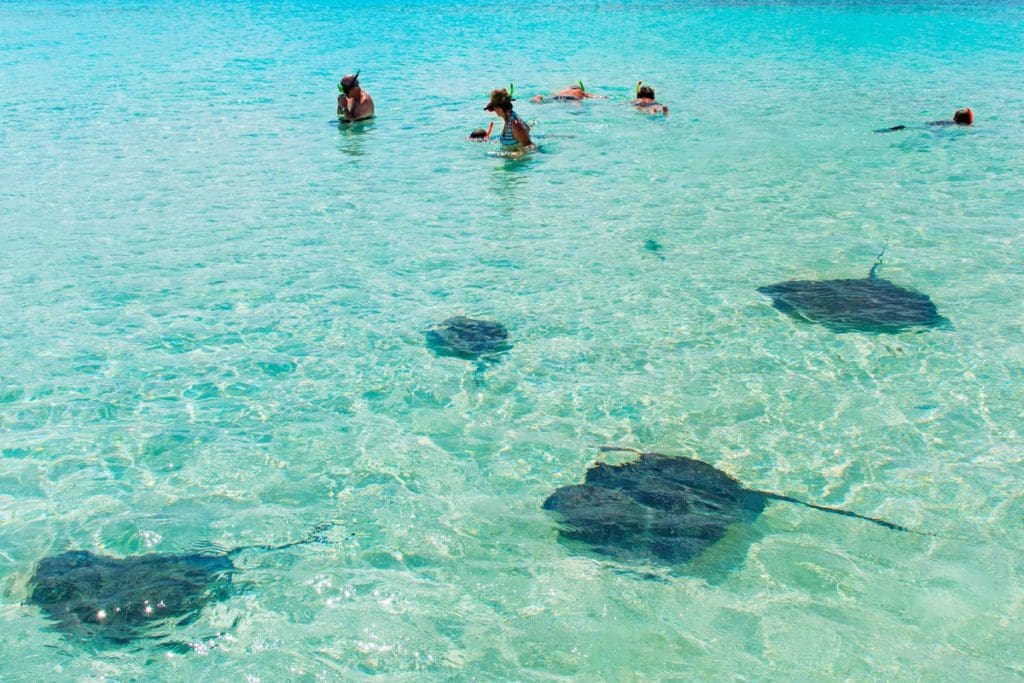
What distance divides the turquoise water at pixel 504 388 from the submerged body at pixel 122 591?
0.12m

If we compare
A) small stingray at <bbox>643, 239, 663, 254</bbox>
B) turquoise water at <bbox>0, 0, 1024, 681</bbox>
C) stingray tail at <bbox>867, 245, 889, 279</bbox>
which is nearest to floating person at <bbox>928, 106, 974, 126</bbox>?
turquoise water at <bbox>0, 0, 1024, 681</bbox>

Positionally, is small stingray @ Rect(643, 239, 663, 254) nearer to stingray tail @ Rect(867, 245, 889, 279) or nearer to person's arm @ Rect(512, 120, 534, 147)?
stingray tail @ Rect(867, 245, 889, 279)

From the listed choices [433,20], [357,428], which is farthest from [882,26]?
[357,428]

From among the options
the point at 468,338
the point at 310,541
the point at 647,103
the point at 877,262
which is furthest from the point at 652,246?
the point at 647,103

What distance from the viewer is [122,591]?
4215 mm

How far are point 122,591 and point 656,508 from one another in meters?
2.86

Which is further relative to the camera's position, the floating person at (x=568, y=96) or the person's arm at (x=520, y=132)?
the floating person at (x=568, y=96)

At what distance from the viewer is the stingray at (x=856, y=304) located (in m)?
7.51

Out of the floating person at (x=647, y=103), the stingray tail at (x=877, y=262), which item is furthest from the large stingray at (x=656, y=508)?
the floating person at (x=647, y=103)

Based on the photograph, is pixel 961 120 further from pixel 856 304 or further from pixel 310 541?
pixel 310 541

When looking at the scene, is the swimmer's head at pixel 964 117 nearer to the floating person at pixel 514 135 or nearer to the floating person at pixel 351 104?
the floating person at pixel 514 135

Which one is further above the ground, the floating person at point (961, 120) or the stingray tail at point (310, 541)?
the floating person at point (961, 120)

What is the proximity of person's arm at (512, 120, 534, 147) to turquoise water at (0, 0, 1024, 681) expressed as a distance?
0.57 meters

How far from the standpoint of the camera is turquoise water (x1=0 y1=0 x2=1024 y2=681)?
13.9ft
